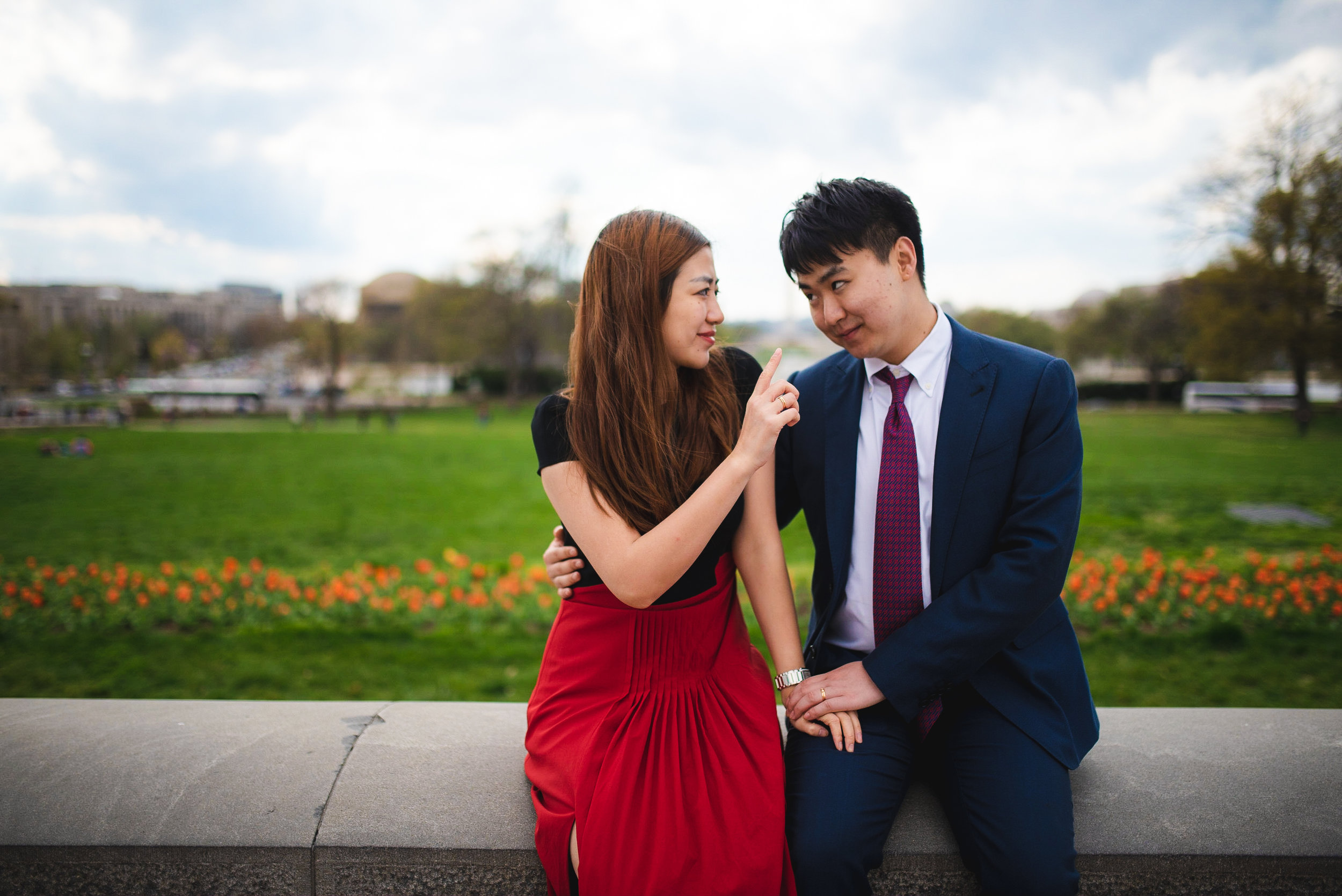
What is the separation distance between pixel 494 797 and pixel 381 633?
346 centimetres

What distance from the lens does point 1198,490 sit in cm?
1186

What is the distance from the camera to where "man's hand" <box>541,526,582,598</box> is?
235 centimetres

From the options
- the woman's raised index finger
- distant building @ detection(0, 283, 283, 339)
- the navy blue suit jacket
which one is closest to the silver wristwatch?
the navy blue suit jacket

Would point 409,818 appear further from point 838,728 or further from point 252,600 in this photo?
point 252,600

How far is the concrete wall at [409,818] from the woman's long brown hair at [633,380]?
3.18 ft

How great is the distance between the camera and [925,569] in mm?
2305

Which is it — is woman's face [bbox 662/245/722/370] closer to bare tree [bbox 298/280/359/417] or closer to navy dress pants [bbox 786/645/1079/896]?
navy dress pants [bbox 786/645/1079/896]

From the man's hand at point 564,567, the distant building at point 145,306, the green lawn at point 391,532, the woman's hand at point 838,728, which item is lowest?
the green lawn at point 391,532

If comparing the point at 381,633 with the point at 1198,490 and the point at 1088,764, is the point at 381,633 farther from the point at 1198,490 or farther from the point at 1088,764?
the point at 1198,490

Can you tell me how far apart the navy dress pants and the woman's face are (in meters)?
1.22

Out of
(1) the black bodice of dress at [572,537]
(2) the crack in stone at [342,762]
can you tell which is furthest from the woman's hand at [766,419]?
(2) the crack in stone at [342,762]

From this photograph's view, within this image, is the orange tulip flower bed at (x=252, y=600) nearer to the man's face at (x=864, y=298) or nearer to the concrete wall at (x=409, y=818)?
the concrete wall at (x=409, y=818)

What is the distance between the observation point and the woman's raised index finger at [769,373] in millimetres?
2049

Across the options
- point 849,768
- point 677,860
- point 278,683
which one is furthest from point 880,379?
point 278,683
